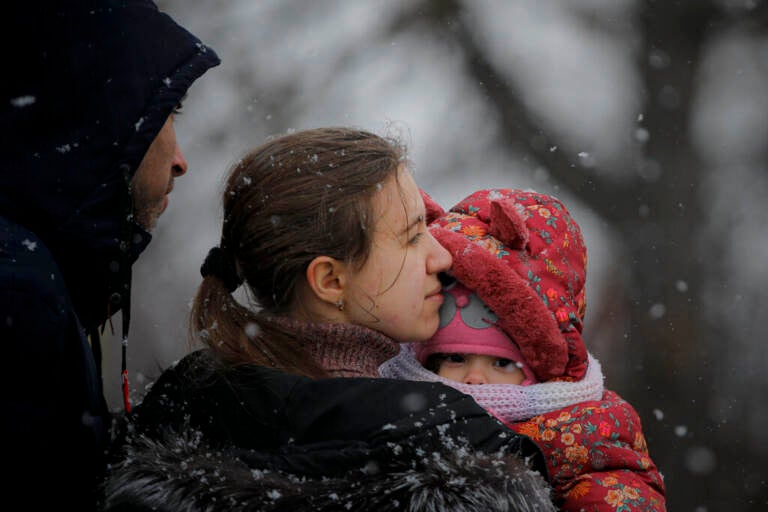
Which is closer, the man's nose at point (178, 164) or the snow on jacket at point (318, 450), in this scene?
the snow on jacket at point (318, 450)

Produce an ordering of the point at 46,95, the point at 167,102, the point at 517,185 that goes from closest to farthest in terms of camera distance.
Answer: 1. the point at 46,95
2. the point at 167,102
3. the point at 517,185

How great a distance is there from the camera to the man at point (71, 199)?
1.63 m

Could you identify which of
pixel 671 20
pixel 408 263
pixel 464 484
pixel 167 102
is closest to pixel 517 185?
pixel 671 20

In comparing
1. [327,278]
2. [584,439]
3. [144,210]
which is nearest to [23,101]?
[144,210]

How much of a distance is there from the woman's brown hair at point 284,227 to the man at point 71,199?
0.75 ft

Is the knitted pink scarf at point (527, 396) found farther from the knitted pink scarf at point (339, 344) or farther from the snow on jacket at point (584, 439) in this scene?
the knitted pink scarf at point (339, 344)

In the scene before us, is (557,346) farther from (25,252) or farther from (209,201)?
(209,201)

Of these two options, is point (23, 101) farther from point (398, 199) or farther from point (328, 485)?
point (328, 485)

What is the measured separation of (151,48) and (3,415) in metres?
0.97

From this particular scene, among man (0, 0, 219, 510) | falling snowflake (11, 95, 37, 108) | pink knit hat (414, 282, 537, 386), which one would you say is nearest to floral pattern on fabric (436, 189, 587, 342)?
pink knit hat (414, 282, 537, 386)

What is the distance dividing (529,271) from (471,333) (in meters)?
0.27

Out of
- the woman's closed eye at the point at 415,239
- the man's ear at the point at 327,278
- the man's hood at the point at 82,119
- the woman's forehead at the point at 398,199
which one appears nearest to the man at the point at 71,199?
the man's hood at the point at 82,119

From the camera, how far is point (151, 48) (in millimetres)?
A: 2023

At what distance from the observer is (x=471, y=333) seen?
2.46 m
